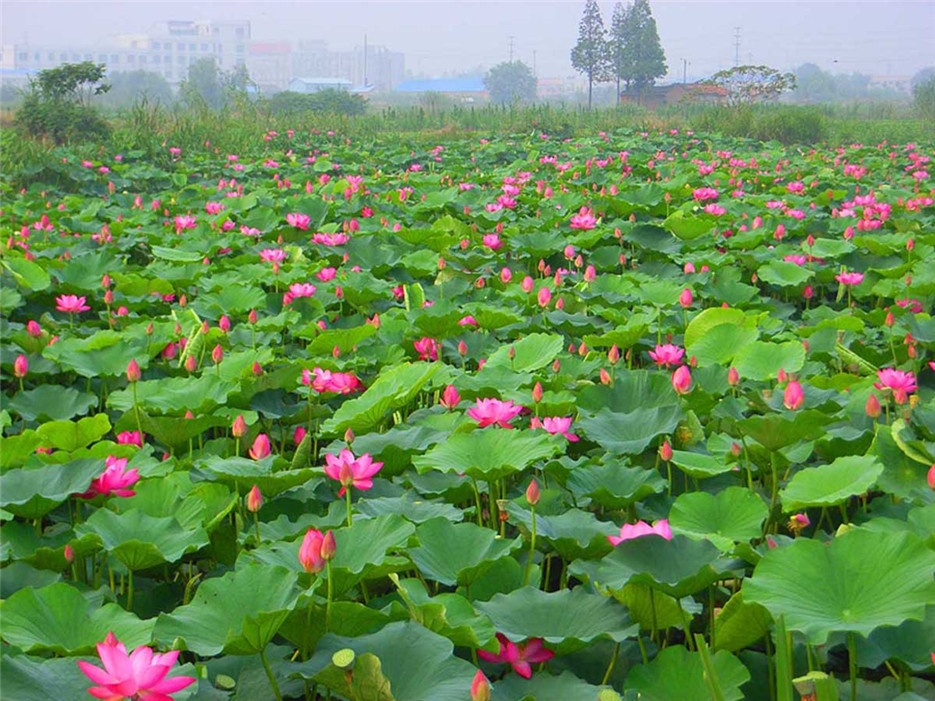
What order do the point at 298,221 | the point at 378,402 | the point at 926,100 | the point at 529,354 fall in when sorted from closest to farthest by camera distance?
the point at 378,402 < the point at 529,354 < the point at 298,221 < the point at 926,100

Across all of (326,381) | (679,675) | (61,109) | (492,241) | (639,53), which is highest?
(639,53)

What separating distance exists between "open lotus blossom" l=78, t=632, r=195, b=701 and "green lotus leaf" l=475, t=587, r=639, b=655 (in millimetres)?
369

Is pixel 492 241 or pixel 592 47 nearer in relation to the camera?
pixel 492 241

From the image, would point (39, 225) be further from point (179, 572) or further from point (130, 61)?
point (130, 61)

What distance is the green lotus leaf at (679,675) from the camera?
104 cm

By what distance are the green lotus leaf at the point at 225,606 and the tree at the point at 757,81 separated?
2458 cm

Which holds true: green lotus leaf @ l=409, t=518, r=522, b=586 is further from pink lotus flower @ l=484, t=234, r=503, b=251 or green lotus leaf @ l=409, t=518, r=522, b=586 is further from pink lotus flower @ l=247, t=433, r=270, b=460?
pink lotus flower @ l=484, t=234, r=503, b=251

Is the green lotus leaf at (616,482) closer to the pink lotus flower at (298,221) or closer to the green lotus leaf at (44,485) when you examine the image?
the green lotus leaf at (44,485)

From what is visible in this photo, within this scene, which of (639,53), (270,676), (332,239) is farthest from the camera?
(639,53)

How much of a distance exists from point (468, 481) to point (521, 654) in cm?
46

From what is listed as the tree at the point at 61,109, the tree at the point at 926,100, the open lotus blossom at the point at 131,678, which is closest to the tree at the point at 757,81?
the tree at the point at 926,100

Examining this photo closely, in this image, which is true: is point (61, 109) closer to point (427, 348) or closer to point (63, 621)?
point (427, 348)

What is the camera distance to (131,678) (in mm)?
888

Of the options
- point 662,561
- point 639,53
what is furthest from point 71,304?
point 639,53
